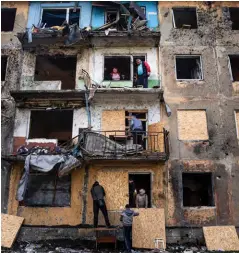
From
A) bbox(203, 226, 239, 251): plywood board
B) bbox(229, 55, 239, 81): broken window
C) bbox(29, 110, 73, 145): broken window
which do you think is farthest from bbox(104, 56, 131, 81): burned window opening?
bbox(203, 226, 239, 251): plywood board

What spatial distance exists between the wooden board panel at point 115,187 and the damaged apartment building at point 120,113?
0.14ft

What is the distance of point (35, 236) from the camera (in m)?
13.5

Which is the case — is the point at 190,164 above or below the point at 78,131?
below

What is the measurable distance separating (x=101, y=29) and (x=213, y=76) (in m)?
6.10

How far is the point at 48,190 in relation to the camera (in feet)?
47.3

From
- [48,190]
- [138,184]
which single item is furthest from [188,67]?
[48,190]

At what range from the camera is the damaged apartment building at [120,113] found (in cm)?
1380

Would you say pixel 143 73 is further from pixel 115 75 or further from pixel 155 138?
pixel 155 138

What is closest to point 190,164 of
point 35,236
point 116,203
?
point 116,203

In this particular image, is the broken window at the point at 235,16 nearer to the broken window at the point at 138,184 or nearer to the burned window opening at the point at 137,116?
the burned window opening at the point at 137,116

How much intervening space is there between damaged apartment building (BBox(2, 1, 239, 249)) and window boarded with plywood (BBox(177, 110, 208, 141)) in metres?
0.05

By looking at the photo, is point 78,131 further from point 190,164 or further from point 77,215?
point 190,164

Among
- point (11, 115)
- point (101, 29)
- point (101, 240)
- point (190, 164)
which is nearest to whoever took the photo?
point (101, 240)

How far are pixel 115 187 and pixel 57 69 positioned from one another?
25.8 feet
